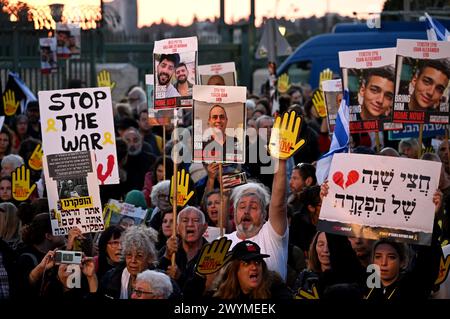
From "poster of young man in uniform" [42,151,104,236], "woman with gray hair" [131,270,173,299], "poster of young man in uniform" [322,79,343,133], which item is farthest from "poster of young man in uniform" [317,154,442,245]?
"poster of young man in uniform" [322,79,343,133]

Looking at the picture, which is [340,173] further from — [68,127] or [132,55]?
[132,55]

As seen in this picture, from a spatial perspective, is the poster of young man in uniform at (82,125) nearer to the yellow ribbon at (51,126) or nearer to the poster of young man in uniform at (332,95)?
the yellow ribbon at (51,126)

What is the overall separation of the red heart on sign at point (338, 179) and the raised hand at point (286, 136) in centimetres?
29

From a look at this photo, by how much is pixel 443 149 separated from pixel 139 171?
11.8ft

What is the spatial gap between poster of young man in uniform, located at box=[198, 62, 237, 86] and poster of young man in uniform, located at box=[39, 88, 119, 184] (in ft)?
11.0

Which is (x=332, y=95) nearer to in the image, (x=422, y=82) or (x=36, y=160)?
(x=36, y=160)

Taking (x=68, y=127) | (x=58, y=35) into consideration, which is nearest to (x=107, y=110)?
(x=68, y=127)

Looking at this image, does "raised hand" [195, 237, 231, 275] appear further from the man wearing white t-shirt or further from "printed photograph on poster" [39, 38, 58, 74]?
"printed photograph on poster" [39, 38, 58, 74]

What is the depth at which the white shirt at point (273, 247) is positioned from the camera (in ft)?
29.9

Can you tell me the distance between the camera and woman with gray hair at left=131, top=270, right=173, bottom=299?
816 cm

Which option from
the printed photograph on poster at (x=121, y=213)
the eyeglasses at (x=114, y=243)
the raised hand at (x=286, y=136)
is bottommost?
the printed photograph on poster at (x=121, y=213)

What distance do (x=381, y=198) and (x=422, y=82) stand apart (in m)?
2.20

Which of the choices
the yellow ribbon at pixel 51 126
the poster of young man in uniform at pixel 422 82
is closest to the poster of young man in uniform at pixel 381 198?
the poster of young man in uniform at pixel 422 82

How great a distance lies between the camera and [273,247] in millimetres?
9125
